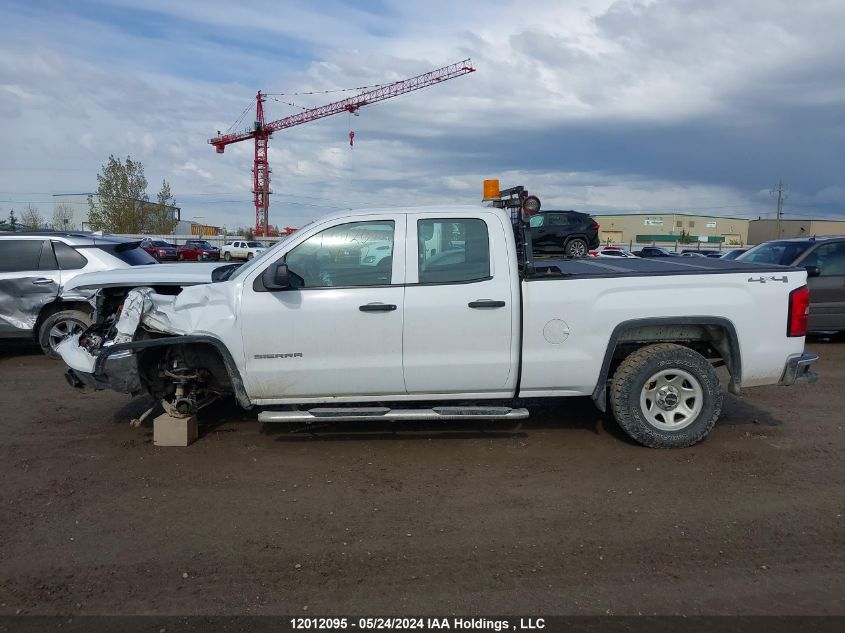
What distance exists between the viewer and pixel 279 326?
493cm

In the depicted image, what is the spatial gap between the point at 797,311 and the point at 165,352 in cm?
509

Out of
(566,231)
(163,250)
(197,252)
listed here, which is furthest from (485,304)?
(197,252)

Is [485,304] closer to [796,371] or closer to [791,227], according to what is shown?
[796,371]

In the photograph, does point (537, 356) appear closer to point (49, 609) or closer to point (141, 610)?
point (141, 610)

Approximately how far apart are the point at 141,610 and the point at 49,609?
18.0 inches

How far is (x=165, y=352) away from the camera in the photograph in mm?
5324

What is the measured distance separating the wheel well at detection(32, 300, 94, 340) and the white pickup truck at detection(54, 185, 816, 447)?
382cm

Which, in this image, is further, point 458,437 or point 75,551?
point 458,437

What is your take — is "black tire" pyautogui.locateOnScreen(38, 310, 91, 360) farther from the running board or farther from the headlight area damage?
the running board

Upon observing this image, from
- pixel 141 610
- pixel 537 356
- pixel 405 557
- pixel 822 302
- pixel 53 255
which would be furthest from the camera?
pixel 822 302

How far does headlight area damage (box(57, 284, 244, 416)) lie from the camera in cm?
500

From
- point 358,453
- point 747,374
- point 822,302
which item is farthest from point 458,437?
point 822,302

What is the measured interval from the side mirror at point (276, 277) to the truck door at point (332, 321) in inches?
4.1

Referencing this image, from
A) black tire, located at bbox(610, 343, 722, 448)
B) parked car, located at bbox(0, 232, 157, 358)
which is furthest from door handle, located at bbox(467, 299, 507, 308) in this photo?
parked car, located at bbox(0, 232, 157, 358)
